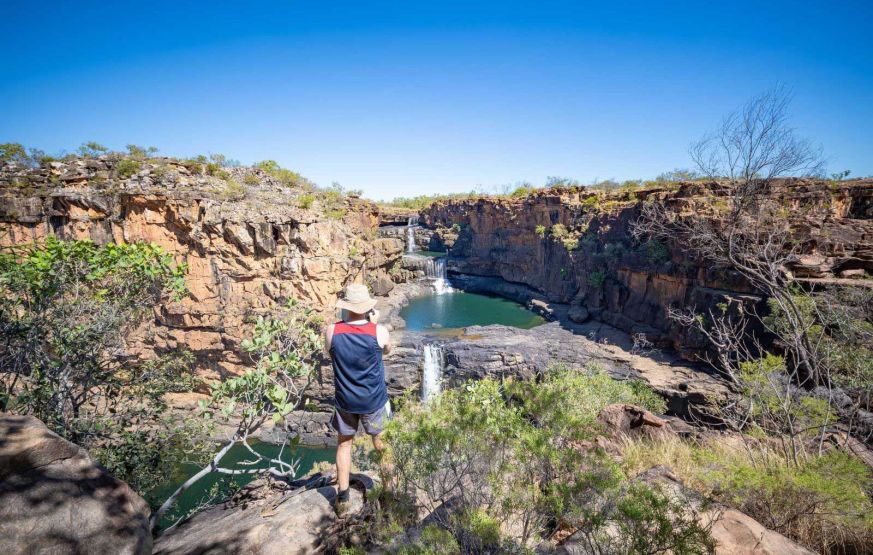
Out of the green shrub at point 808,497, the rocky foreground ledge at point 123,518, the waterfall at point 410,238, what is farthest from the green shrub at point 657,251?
the waterfall at point 410,238

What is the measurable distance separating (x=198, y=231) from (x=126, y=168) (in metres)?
4.09

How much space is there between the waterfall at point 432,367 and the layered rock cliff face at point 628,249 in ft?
36.1

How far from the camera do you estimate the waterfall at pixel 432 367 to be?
17.9 metres

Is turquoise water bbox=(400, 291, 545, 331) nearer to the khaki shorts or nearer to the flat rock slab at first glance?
the flat rock slab

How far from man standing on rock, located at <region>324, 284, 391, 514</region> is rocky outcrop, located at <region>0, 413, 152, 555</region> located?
144 centimetres

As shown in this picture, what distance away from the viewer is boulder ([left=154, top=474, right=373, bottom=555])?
291 centimetres

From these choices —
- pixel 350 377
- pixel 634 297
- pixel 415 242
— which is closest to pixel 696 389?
pixel 634 297

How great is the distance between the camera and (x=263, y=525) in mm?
3107

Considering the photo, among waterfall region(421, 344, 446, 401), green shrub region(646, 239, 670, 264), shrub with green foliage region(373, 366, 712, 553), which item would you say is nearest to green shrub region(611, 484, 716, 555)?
shrub with green foliage region(373, 366, 712, 553)

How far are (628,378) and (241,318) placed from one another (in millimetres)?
17602

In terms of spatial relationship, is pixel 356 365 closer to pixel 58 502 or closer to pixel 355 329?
pixel 355 329

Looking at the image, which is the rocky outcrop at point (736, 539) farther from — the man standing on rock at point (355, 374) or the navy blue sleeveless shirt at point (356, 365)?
the navy blue sleeveless shirt at point (356, 365)

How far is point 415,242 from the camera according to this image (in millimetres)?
46219

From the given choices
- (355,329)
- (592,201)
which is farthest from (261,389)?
(592,201)
